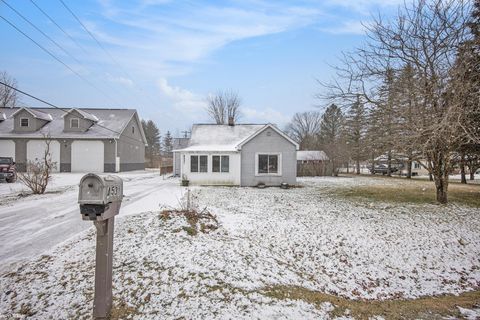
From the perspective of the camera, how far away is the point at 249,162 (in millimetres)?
17312

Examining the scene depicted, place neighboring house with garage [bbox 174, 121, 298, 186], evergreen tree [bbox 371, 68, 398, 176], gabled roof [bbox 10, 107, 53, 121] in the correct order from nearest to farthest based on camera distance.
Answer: evergreen tree [bbox 371, 68, 398, 176]
neighboring house with garage [bbox 174, 121, 298, 186]
gabled roof [bbox 10, 107, 53, 121]

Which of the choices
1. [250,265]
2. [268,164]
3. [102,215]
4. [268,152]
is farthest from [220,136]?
[102,215]

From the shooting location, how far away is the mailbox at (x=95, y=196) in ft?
9.37

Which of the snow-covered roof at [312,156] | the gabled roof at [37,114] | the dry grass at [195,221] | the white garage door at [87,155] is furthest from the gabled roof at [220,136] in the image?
the gabled roof at [37,114]

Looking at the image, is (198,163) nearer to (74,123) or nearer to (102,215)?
(102,215)

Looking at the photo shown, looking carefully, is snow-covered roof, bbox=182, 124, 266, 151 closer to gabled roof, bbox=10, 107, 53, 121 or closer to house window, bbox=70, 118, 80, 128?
house window, bbox=70, 118, 80, 128

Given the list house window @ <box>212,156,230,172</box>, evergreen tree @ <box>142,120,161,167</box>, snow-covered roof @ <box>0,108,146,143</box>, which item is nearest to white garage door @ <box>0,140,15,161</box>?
snow-covered roof @ <box>0,108,146,143</box>

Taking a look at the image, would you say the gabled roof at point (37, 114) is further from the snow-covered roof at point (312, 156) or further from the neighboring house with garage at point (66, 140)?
the snow-covered roof at point (312, 156)

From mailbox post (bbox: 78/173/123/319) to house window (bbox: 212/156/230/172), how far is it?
14.1 metres

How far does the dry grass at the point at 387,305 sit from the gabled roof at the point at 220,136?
13030 millimetres

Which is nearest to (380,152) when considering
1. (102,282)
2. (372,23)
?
(372,23)

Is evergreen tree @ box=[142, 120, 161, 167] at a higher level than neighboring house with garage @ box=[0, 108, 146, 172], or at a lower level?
higher

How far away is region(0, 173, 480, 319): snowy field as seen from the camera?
3.74m

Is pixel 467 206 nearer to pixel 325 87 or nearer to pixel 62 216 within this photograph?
pixel 325 87
